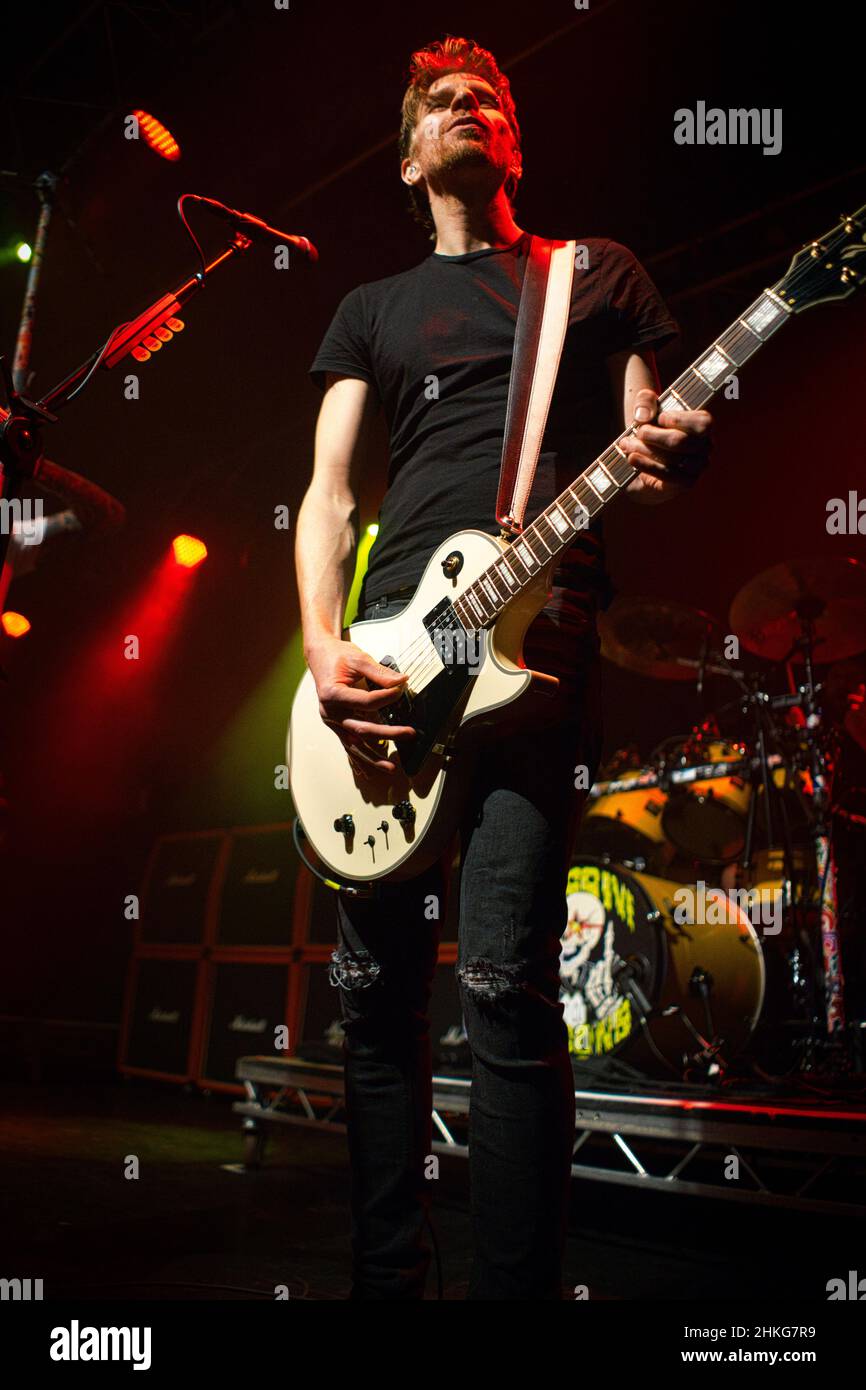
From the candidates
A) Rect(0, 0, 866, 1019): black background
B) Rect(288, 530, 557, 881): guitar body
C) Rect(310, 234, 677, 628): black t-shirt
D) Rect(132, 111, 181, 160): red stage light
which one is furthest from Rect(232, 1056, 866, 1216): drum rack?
Rect(132, 111, 181, 160): red stage light

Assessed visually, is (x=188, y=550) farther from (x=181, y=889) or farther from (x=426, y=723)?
(x=426, y=723)

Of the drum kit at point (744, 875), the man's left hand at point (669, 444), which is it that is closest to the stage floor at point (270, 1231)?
the drum kit at point (744, 875)

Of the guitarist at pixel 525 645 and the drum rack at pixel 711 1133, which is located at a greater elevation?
the guitarist at pixel 525 645

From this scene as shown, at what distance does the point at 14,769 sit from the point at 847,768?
6943 millimetres

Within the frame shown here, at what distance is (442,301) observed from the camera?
201 centimetres

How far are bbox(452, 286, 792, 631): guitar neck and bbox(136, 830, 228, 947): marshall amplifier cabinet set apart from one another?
6.69 metres

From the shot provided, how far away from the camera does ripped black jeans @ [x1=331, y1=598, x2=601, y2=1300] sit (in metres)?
1.41

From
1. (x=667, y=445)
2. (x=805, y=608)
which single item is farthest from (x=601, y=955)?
(x=667, y=445)

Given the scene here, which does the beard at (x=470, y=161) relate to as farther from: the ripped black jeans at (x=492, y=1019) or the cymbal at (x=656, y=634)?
the cymbal at (x=656, y=634)

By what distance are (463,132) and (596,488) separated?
992 mm

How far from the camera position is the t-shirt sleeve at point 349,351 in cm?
208

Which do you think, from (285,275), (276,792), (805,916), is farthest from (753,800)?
(276,792)

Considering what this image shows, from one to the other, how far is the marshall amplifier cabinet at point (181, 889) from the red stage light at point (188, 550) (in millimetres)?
2290

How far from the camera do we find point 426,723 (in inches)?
67.2
